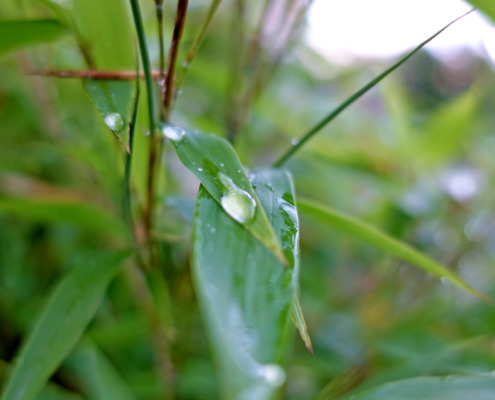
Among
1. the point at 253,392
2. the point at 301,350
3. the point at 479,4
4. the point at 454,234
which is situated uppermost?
the point at 479,4

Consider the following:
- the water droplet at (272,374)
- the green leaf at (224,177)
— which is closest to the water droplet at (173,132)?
the green leaf at (224,177)

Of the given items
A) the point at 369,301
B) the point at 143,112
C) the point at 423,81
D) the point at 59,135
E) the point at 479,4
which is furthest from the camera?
the point at 423,81

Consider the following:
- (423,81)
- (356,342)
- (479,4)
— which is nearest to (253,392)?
(479,4)

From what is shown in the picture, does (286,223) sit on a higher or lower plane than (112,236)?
higher

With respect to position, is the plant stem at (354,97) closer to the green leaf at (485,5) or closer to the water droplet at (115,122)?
the green leaf at (485,5)

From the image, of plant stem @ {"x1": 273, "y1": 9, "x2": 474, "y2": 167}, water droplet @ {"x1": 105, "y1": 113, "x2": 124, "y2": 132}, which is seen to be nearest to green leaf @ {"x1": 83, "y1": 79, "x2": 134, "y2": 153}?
water droplet @ {"x1": 105, "y1": 113, "x2": 124, "y2": 132}

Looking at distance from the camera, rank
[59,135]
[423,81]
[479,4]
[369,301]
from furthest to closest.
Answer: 1. [423,81]
2. [369,301]
3. [59,135]
4. [479,4]

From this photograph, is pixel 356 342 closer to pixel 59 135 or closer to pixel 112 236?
pixel 112 236
